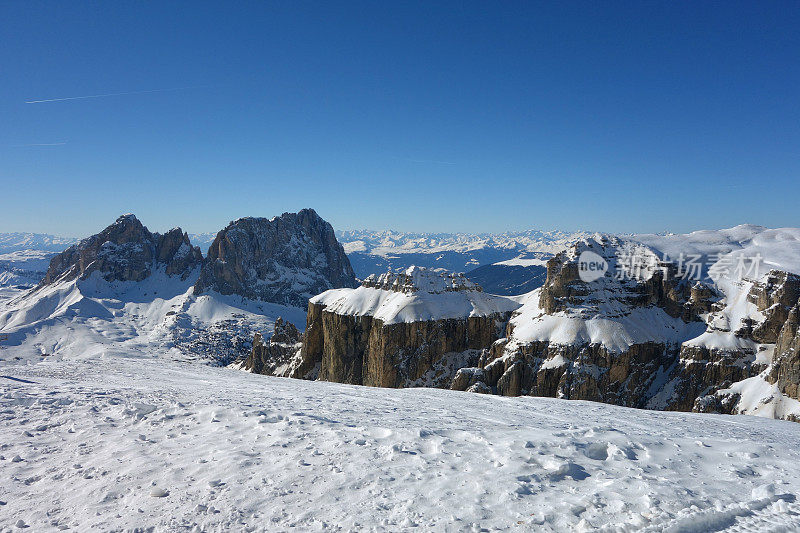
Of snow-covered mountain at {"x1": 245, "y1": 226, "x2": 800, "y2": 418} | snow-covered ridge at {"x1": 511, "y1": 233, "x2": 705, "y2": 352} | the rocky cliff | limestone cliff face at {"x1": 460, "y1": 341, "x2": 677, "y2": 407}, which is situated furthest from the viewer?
snow-covered ridge at {"x1": 511, "y1": 233, "x2": 705, "y2": 352}

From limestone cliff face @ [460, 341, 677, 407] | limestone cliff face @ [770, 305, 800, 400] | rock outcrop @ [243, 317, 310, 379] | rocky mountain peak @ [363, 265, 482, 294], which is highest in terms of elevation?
rocky mountain peak @ [363, 265, 482, 294]

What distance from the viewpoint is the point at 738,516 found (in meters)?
8.82

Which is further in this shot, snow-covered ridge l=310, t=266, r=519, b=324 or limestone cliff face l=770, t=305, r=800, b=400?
snow-covered ridge l=310, t=266, r=519, b=324

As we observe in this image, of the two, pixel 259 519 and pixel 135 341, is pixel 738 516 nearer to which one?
pixel 259 519

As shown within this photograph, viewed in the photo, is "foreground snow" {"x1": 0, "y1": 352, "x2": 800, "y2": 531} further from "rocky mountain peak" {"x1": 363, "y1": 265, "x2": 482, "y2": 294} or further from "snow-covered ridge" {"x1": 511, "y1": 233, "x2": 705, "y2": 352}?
"rocky mountain peak" {"x1": 363, "y1": 265, "x2": 482, "y2": 294}

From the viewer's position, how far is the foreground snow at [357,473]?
339 inches

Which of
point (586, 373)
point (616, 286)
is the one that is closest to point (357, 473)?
point (586, 373)

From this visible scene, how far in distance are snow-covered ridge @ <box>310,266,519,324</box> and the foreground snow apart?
68301 millimetres

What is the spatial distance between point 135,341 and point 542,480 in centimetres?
21453

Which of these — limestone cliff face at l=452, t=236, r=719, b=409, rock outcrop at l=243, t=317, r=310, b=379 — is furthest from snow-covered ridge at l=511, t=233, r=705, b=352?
rock outcrop at l=243, t=317, r=310, b=379

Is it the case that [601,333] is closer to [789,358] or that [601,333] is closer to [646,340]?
[646,340]

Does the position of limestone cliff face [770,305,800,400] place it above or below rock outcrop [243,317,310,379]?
above

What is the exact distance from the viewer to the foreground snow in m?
8.61

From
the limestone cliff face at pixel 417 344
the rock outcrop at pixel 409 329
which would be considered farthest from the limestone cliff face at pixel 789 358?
the rock outcrop at pixel 409 329
